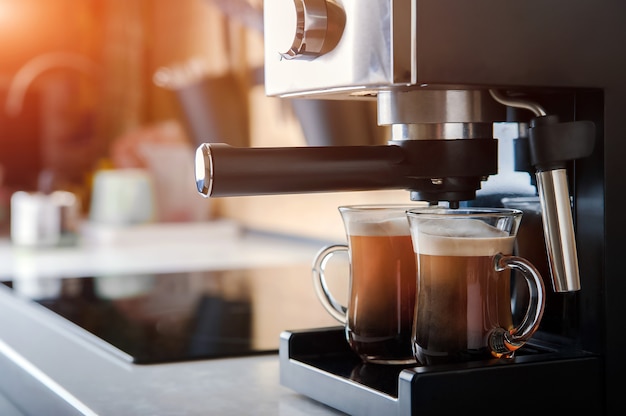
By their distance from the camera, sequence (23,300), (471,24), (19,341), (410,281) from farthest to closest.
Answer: (23,300)
(19,341)
(410,281)
(471,24)

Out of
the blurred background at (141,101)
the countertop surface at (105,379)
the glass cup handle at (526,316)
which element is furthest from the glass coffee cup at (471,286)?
the blurred background at (141,101)

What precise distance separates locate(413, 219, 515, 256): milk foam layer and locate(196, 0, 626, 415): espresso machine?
0.04 m

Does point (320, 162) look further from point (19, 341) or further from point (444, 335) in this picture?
point (19, 341)

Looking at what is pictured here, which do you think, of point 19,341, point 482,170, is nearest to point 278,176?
point 482,170

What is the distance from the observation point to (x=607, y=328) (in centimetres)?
64

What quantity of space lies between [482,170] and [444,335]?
12cm

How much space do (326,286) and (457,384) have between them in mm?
182

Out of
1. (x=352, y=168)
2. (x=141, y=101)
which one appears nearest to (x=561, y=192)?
(x=352, y=168)

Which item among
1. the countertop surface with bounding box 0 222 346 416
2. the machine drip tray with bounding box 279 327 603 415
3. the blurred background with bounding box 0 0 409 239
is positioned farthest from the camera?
the blurred background with bounding box 0 0 409 239

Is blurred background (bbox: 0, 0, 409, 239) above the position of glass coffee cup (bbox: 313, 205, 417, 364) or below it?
above

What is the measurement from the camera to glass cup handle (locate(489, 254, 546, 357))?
61cm

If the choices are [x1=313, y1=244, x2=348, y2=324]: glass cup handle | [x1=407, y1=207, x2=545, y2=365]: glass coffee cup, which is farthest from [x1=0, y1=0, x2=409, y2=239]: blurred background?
[x1=407, y1=207, x2=545, y2=365]: glass coffee cup

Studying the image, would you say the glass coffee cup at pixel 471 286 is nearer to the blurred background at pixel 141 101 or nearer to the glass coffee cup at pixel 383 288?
the glass coffee cup at pixel 383 288

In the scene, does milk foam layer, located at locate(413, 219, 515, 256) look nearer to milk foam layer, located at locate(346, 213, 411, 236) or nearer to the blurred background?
milk foam layer, located at locate(346, 213, 411, 236)
